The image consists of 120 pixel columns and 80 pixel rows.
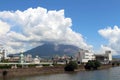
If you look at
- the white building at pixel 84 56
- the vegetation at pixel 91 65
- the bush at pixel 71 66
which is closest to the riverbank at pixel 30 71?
the bush at pixel 71 66

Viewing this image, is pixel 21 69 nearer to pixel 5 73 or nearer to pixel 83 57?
pixel 5 73

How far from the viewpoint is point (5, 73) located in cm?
7925

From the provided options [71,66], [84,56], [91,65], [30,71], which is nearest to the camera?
[30,71]

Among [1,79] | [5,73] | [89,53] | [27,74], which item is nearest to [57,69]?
[27,74]

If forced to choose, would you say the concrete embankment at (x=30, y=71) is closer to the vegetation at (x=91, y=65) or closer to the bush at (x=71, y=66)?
the bush at (x=71, y=66)

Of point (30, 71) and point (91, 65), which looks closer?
point (30, 71)

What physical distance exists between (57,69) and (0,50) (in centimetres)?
4953

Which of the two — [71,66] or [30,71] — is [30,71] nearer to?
[30,71]

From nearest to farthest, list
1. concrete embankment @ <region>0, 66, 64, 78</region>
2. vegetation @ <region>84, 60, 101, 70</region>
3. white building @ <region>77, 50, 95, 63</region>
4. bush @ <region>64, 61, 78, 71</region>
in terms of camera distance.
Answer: concrete embankment @ <region>0, 66, 64, 78</region>, bush @ <region>64, 61, 78, 71</region>, vegetation @ <region>84, 60, 101, 70</region>, white building @ <region>77, 50, 95, 63</region>

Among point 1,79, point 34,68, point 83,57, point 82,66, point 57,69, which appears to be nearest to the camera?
point 1,79

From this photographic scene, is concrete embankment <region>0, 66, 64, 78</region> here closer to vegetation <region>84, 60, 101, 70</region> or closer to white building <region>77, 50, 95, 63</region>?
vegetation <region>84, 60, 101, 70</region>

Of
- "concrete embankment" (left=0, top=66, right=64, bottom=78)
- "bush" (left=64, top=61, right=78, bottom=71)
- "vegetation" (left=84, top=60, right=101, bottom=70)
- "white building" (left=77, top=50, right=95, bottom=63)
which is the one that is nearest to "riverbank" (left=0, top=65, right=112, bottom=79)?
"concrete embankment" (left=0, top=66, right=64, bottom=78)

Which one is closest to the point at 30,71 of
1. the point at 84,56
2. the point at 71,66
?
the point at 71,66

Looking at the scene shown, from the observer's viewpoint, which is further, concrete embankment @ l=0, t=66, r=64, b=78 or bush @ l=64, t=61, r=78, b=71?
bush @ l=64, t=61, r=78, b=71
